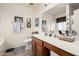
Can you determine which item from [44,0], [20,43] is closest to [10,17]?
[20,43]

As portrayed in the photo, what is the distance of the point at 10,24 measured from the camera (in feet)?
4.41

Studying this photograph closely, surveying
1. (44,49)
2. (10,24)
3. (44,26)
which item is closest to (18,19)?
(10,24)

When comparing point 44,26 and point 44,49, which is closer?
point 44,49

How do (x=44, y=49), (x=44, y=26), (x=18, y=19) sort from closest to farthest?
(x=18, y=19) → (x=44, y=49) → (x=44, y=26)

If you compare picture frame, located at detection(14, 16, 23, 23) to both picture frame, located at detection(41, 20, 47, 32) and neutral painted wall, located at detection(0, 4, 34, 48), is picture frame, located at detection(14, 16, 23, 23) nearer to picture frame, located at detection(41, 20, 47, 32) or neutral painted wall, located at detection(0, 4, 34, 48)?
neutral painted wall, located at detection(0, 4, 34, 48)

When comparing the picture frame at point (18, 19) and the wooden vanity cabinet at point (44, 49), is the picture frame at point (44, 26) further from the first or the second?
the picture frame at point (18, 19)

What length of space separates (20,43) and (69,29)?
0.92m

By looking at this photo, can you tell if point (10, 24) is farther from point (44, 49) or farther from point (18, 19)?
point (44, 49)

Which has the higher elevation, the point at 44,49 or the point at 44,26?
the point at 44,26

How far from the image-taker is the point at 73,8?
5.08 feet

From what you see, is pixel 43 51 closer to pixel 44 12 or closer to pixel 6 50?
pixel 6 50

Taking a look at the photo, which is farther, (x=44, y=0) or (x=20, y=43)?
(x=20, y=43)

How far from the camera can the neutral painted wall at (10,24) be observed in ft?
4.20

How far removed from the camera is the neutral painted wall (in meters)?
1.28
